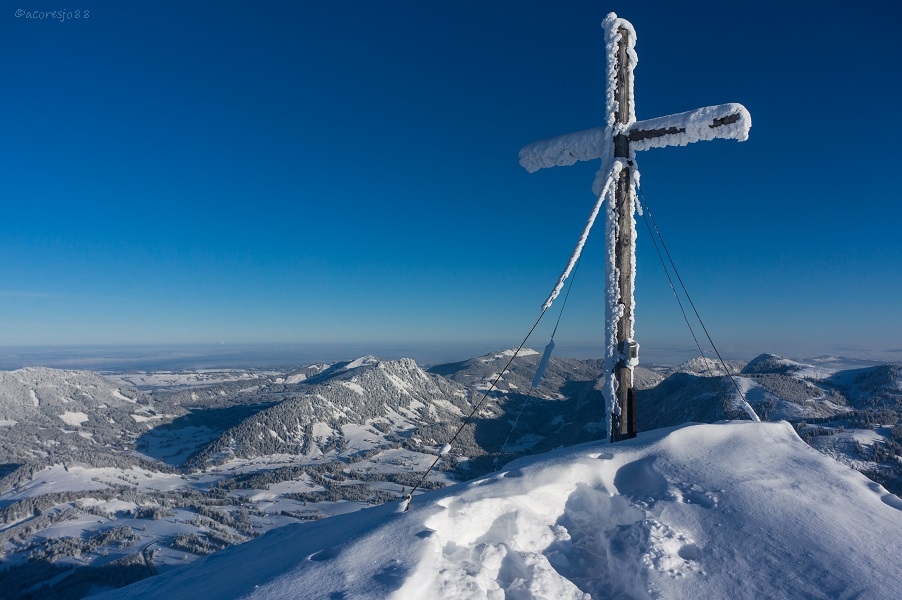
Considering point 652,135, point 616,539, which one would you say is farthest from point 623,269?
point 616,539

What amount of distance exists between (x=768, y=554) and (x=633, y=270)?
4.85 metres

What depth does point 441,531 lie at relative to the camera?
509 centimetres

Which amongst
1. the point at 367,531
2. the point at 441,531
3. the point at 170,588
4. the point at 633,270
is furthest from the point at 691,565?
the point at 170,588

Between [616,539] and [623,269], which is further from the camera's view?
[623,269]

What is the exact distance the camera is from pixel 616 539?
5320 mm

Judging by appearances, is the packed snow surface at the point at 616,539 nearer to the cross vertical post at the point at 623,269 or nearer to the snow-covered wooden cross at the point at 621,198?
the cross vertical post at the point at 623,269

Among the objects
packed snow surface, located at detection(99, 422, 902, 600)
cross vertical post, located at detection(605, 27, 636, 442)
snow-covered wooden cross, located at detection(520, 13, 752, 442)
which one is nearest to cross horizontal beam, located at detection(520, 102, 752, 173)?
snow-covered wooden cross, located at detection(520, 13, 752, 442)

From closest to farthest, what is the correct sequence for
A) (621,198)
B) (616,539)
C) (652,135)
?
(616,539), (652,135), (621,198)

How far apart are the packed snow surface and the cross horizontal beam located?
5162 millimetres

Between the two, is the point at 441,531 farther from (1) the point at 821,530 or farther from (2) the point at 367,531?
(1) the point at 821,530

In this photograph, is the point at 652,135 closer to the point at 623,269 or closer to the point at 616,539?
the point at 623,269

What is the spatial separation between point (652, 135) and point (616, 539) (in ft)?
22.2

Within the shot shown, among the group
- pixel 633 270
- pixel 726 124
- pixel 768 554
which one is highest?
pixel 726 124

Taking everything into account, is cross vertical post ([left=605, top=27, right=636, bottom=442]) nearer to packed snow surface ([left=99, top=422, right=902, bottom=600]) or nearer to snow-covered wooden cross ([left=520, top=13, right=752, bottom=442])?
snow-covered wooden cross ([left=520, top=13, right=752, bottom=442])
